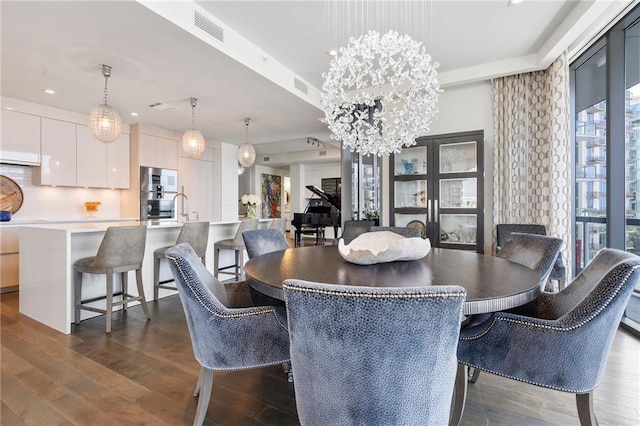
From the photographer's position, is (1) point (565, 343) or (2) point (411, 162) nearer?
(1) point (565, 343)

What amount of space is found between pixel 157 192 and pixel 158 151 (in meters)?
0.81

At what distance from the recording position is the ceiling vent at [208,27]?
2809 mm

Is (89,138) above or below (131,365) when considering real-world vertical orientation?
above

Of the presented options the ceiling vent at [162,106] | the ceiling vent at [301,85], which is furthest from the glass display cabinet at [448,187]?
the ceiling vent at [162,106]

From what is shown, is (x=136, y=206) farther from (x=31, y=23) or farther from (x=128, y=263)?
(x=31, y=23)

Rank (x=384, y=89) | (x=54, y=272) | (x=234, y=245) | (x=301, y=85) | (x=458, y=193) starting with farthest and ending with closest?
(x=301, y=85) < (x=234, y=245) < (x=458, y=193) < (x=54, y=272) < (x=384, y=89)

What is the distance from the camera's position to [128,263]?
9.86ft

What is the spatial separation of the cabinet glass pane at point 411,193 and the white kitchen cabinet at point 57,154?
5241 mm

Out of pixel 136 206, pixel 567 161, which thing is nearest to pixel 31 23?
pixel 136 206

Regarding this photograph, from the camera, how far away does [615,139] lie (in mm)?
2928

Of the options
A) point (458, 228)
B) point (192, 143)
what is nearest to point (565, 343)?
point (458, 228)

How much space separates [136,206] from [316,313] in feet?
19.8

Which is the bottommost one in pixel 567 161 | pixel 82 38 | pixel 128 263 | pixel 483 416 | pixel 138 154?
pixel 483 416

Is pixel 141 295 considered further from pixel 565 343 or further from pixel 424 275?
pixel 565 343
